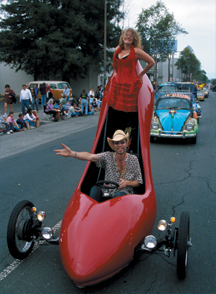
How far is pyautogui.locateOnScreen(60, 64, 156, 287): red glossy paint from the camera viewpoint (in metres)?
2.78

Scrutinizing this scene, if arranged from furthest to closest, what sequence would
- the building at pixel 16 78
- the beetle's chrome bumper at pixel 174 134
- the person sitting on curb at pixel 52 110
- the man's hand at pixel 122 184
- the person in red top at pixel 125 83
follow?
1. the building at pixel 16 78
2. the person sitting on curb at pixel 52 110
3. the beetle's chrome bumper at pixel 174 134
4. the person in red top at pixel 125 83
5. the man's hand at pixel 122 184

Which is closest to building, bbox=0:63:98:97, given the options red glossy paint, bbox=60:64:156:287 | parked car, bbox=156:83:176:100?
parked car, bbox=156:83:176:100

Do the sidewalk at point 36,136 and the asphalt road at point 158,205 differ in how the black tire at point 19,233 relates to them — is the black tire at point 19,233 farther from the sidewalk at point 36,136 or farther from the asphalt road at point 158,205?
the sidewalk at point 36,136

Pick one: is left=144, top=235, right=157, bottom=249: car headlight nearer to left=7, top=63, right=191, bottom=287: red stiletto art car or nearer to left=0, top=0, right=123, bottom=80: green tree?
left=7, top=63, right=191, bottom=287: red stiletto art car

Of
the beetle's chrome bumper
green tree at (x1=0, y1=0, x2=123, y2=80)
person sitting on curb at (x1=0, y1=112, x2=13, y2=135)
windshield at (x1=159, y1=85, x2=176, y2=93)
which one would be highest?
green tree at (x1=0, y1=0, x2=123, y2=80)

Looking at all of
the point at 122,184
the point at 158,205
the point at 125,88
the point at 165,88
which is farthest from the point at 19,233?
the point at 165,88

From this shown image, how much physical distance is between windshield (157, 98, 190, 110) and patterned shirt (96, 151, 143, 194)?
24.6 feet

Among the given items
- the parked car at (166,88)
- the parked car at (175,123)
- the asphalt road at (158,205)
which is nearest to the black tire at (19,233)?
the asphalt road at (158,205)

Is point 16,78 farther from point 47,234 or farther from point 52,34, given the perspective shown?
point 47,234

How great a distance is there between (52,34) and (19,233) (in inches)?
1097

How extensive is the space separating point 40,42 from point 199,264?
27.7 metres

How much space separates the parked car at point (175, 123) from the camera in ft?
31.9

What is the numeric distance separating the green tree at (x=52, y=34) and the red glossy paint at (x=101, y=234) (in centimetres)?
2621

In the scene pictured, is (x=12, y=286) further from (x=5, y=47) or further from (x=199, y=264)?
(x=5, y=47)
